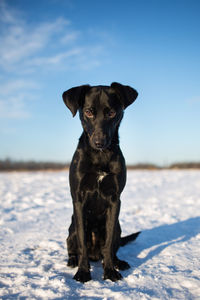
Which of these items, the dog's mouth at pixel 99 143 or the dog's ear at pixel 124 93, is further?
the dog's ear at pixel 124 93

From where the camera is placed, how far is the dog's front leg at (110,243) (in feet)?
8.85

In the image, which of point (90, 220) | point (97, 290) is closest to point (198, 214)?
point (90, 220)

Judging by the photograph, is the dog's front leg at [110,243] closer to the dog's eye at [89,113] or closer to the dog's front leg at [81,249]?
the dog's front leg at [81,249]

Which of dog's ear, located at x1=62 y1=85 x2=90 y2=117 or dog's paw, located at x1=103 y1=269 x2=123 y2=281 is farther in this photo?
dog's ear, located at x1=62 y1=85 x2=90 y2=117

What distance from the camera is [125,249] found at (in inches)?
146

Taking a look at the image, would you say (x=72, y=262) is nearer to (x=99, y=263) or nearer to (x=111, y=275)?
(x=99, y=263)

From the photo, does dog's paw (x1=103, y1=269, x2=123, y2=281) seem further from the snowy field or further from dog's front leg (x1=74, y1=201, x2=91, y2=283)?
dog's front leg (x1=74, y1=201, x2=91, y2=283)

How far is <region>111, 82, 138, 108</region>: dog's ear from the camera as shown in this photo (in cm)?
297

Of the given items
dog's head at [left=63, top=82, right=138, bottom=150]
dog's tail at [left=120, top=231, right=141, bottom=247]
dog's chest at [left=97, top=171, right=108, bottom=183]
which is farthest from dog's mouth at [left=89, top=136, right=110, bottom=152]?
dog's tail at [left=120, top=231, right=141, bottom=247]

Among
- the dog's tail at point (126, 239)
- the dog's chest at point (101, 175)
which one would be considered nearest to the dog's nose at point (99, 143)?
the dog's chest at point (101, 175)

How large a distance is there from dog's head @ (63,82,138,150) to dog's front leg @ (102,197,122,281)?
714 millimetres

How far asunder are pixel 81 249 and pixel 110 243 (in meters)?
0.31

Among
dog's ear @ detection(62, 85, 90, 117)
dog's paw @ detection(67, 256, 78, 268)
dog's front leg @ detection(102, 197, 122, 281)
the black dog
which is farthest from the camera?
dog's paw @ detection(67, 256, 78, 268)

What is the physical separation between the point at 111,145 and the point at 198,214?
4069 mm
